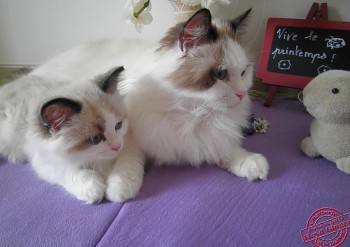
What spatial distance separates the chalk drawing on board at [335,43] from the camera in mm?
1387

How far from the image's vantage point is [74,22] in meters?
1.92

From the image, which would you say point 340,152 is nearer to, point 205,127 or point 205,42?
point 205,127

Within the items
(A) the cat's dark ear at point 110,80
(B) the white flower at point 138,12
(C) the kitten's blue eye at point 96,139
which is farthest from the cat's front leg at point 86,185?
(B) the white flower at point 138,12

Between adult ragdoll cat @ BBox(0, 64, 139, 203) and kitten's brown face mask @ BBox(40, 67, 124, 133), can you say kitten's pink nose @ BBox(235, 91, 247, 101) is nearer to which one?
adult ragdoll cat @ BBox(0, 64, 139, 203)

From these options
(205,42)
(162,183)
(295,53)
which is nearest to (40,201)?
(162,183)

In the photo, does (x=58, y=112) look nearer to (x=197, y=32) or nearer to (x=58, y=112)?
(x=58, y=112)

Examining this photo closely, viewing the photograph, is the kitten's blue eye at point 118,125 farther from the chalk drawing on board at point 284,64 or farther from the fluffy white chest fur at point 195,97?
the chalk drawing on board at point 284,64

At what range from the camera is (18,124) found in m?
1.08

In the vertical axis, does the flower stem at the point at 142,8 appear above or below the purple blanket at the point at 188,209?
above

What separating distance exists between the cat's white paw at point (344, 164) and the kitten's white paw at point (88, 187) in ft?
2.78

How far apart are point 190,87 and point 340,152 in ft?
1.96

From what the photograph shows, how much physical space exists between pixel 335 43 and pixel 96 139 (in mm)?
1245

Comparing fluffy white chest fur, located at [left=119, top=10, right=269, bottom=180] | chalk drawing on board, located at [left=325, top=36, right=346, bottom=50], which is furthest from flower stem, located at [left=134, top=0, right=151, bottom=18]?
chalk drawing on board, located at [left=325, top=36, right=346, bottom=50]

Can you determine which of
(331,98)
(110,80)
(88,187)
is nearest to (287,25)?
(331,98)
